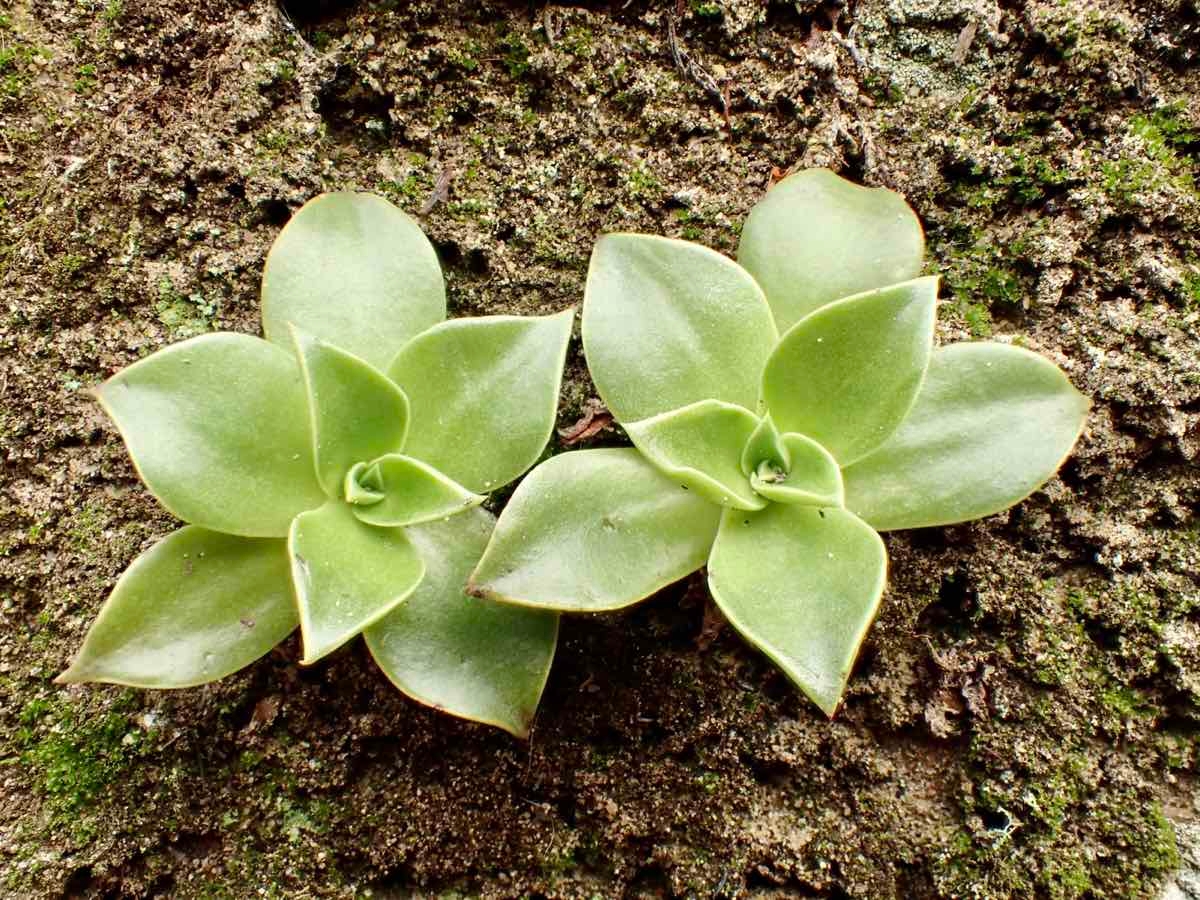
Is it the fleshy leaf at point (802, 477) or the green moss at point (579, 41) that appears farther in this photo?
the green moss at point (579, 41)

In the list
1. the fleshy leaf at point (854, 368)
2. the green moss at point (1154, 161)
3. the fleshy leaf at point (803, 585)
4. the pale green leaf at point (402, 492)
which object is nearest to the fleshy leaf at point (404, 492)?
the pale green leaf at point (402, 492)

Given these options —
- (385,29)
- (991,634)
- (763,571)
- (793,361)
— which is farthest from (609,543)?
(385,29)

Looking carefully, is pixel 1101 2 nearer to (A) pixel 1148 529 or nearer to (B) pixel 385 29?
(A) pixel 1148 529

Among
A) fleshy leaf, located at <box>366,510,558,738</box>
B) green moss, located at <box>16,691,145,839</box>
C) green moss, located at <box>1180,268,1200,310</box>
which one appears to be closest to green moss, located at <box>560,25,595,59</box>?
fleshy leaf, located at <box>366,510,558,738</box>

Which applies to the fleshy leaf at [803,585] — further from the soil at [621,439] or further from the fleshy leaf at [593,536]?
the soil at [621,439]

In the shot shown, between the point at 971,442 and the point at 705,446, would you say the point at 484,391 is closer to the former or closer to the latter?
the point at 705,446

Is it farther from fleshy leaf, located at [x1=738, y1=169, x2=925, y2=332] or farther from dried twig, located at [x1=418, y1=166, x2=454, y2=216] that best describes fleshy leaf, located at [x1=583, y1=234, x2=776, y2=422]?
dried twig, located at [x1=418, y1=166, x2=454, y2=216]
